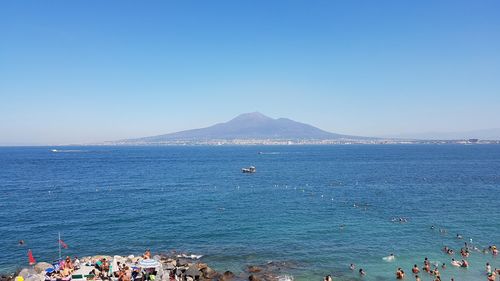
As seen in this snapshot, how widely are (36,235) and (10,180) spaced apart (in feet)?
196

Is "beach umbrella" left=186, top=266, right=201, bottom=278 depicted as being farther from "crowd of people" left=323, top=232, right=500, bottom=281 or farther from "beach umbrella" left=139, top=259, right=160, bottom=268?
"crowd of people" left=323, top=232, right=500, bottom=281

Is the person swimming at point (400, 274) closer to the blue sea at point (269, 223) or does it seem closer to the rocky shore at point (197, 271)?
the blue sea at point (269, 223)

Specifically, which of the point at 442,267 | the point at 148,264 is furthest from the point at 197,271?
the point at 442,267

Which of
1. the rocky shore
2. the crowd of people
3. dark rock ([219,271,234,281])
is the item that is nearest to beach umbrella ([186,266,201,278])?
the rocky shore

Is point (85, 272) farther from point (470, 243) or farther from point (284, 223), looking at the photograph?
point (470, 243)

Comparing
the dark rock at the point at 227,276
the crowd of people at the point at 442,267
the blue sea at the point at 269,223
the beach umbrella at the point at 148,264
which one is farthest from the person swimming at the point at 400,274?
the beach umbrella at the point at 148,264

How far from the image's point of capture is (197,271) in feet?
91.9

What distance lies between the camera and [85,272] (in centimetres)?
2694

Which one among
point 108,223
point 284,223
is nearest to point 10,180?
point 108,223

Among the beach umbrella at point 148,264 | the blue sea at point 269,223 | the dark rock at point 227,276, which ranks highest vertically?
the beach umbrella at point 148,264

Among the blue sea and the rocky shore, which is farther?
the blue sea

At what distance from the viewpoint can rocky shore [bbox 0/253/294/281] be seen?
27484 millimetres

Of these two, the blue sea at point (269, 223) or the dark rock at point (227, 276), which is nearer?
the dark rock at point (227, 276)

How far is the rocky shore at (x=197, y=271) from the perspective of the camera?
27.5 meters
